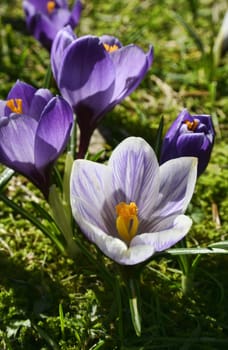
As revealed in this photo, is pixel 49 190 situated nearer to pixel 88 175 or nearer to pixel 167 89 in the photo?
pixel 88 175

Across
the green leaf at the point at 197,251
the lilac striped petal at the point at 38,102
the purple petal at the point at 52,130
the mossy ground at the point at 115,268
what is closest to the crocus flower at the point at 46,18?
the mossy ground at the point at 115,268

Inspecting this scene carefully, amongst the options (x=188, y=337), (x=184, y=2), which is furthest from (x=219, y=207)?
(x=184, y=2)

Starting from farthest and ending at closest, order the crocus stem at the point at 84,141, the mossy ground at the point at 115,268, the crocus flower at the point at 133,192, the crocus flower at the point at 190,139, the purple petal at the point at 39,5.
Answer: the purple petal at the point at 39,5 < the crocus stem at the point at 84,141 < the mossy ground at the point at 115,268 < the crocus flower at the point at 190,139 < the crocus flower at the point at 133,192

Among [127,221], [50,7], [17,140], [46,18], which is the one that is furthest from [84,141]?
[50,7]

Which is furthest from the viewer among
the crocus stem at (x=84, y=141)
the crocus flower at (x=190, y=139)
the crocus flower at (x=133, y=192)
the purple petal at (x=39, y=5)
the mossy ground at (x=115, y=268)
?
the purple petal at (x=39, y=5)

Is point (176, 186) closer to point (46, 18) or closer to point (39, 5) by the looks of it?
point (46, 18)

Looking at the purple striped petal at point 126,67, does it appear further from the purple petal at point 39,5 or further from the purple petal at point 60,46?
the purple petal at point 39,5

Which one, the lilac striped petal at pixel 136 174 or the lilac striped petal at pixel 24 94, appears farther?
the lilac striped petal at pixel 24 94
